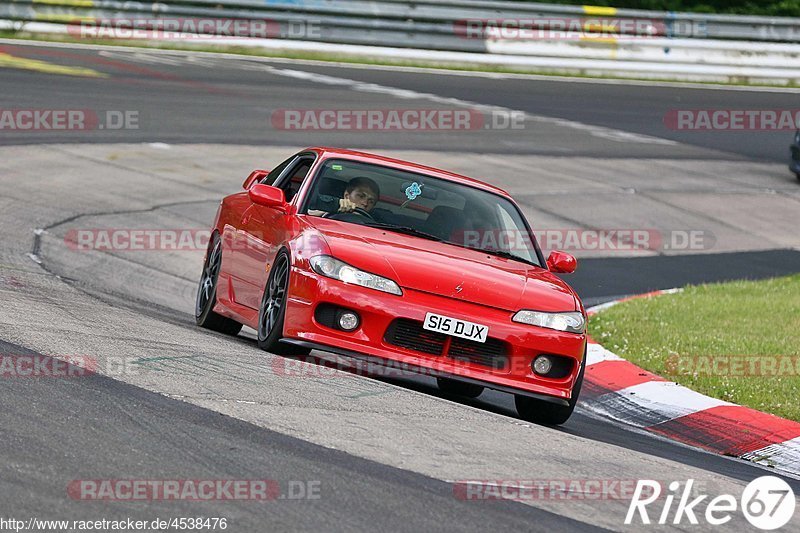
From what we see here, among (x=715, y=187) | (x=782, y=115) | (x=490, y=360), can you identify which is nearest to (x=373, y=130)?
(x=715, y=187)

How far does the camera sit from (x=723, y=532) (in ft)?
18.5

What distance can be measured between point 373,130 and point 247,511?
17864mm

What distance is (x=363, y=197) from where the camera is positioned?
9242 mm

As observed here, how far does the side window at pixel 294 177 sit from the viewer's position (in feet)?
32.3

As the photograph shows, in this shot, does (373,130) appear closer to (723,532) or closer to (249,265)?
(249,265)

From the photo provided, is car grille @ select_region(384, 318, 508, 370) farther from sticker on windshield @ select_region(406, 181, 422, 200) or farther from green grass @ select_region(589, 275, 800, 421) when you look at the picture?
green grass @ select_region(589, 275, 800, 421)

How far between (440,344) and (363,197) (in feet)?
4.99

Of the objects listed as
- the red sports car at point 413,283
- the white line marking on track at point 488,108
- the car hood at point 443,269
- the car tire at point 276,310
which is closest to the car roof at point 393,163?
the red sports car at point 413,283

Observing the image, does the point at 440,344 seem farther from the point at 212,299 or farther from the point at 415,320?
the point at 212,299

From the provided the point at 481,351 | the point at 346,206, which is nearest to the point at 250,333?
the point at 346,206

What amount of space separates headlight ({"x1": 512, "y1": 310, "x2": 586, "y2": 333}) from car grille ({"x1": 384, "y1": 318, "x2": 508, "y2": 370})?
0.21 meters

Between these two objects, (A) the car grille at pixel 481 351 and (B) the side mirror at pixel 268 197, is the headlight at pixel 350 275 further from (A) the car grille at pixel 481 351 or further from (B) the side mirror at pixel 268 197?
(B) the side mirror at pixel 268 197

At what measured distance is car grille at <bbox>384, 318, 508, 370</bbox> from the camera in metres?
8.06

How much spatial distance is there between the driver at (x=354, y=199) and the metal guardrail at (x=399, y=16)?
63.9 ft
